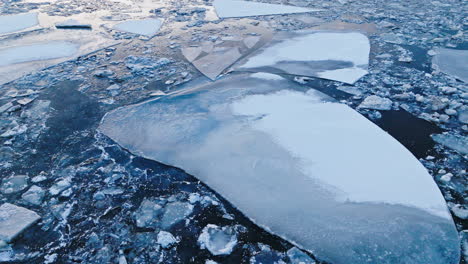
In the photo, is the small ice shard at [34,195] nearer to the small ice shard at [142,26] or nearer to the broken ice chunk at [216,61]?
the broken ice chunk at [216,61]

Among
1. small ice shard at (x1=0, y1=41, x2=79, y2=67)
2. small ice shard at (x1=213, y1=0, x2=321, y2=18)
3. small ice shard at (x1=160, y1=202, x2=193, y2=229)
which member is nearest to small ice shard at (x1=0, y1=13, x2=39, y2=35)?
small ice shard at (x1=0, y1=41, x2=79, y2=67)

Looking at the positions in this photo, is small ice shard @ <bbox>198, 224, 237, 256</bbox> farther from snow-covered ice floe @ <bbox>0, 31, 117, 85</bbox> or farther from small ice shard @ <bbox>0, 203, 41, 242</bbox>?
snow-covered ice floe @ <bbox>0, 31, 117, 85</bbox>

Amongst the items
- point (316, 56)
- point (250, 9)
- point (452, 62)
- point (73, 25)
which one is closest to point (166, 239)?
point (316, 56)

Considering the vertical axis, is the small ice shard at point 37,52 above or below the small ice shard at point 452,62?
above

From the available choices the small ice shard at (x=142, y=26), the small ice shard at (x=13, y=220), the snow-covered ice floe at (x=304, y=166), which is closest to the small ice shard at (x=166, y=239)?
the snow-covered ice floe at (x=304, y=166)

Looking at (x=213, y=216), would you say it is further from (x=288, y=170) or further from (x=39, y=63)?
(x=39, y=63)

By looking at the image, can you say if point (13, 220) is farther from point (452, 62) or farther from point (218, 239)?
point (452, 62)
